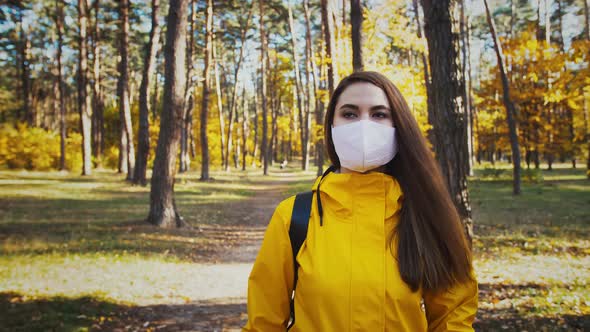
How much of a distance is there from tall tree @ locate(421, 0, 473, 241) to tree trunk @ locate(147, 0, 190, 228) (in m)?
7.00

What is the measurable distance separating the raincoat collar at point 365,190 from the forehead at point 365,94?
37cm

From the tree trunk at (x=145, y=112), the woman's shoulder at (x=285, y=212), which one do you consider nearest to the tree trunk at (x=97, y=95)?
the tree trunk at (x=145, y=112)

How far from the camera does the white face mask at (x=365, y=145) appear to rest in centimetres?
199

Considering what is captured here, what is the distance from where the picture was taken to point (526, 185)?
21.1 m

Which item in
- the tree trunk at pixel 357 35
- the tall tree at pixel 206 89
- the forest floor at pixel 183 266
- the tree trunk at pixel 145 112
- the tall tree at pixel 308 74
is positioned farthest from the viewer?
the tall tree at pixel 308 74

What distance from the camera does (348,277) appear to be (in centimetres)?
172

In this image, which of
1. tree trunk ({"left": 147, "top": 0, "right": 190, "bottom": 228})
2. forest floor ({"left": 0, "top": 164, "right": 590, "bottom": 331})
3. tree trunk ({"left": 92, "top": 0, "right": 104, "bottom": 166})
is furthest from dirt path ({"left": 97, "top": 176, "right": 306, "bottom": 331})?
tree trunk ({"left": 92, "top": 0, "right": 104, "bottom": 166})

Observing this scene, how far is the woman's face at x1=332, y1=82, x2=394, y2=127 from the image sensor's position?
2016mm

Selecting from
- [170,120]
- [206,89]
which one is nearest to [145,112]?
[206,89]

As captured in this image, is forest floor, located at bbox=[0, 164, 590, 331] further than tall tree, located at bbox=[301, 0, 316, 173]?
No

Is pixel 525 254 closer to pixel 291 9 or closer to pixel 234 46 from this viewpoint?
pixel 291 9

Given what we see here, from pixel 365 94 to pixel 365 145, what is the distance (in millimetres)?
254

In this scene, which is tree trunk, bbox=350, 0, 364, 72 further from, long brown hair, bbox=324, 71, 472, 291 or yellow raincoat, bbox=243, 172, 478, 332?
yellow raincoat, bbox=243, 172, 478, 332

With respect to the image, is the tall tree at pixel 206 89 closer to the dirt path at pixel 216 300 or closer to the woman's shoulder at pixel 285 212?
the dirt path at pixel 216 300
